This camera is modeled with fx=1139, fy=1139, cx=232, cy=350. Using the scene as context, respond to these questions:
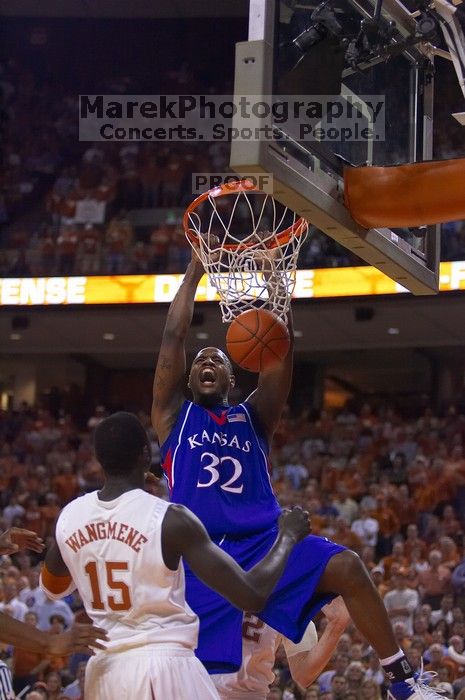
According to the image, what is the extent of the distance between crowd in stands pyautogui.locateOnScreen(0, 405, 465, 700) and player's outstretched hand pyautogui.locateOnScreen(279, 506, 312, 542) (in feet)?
12.2

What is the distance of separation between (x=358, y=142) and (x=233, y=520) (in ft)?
6.07

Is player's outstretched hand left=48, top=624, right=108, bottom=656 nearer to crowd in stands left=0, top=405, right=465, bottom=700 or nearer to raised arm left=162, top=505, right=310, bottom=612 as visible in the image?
raised arm left=162, top=505, right=310, bottom=612

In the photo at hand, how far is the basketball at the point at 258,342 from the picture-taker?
17.4 feet

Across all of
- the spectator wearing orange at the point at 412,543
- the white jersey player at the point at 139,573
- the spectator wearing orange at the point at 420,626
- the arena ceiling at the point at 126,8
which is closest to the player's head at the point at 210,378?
the white jersey player at the point at 139,573

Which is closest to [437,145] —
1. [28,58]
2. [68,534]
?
[28,58]

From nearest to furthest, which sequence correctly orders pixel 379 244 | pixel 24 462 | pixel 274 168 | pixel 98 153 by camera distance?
pixel 274 168
pixel 379 244
pixel 24 462
pixel 98 153

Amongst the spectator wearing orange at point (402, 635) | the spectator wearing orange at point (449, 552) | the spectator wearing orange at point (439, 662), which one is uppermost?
the spectator wearing orange at point (449, 552)

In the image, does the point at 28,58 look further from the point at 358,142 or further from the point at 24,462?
the point at 358,142

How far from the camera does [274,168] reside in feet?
14.6

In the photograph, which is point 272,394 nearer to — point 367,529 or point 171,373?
point 171,373

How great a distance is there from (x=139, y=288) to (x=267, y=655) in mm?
11676

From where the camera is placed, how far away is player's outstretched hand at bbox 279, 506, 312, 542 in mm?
3891

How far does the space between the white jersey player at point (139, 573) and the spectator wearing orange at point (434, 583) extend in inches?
297

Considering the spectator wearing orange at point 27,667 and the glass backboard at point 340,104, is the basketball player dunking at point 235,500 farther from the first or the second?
the spectator wearing orange at point 27,667
